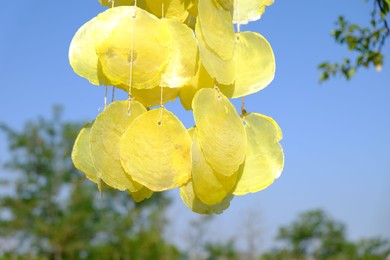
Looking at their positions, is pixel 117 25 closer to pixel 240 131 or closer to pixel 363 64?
pixel 240 131

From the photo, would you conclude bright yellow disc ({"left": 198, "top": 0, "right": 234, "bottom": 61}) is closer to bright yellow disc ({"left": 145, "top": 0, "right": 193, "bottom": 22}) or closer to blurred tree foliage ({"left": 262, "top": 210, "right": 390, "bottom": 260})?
bright yellow disc ({"left": 145, "top": 0, "right": 193, "bottom": 22})

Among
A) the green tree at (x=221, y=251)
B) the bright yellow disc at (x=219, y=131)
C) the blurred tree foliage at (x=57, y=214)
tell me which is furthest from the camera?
the green tree at (x=221, y=251)

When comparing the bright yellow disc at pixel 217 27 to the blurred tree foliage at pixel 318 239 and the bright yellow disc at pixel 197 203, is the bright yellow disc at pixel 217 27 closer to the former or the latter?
the bright yellow disc at pixel 197 203

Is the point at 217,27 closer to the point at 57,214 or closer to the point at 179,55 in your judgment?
the point at 179,55

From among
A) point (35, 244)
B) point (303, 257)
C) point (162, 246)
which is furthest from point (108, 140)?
point (303, 257)

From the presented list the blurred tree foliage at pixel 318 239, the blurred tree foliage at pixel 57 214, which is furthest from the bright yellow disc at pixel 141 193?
the blurred tree foliage at pixel 318 239
